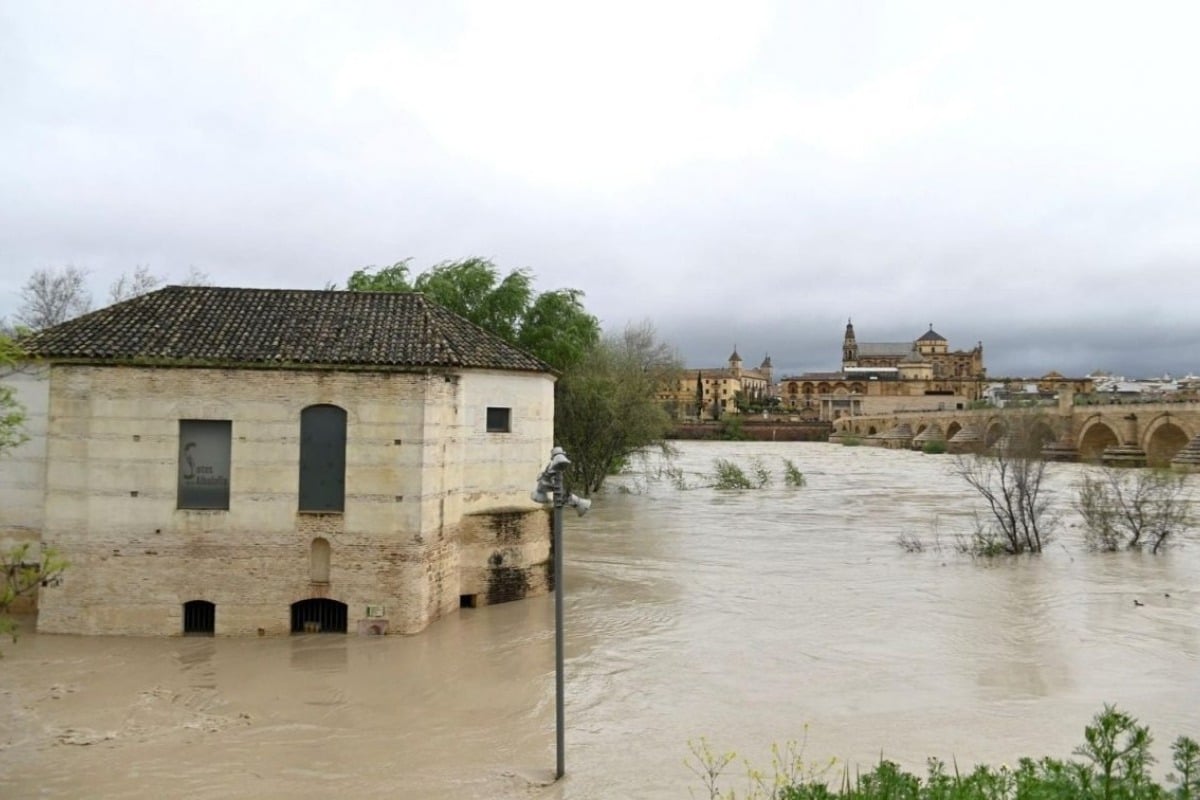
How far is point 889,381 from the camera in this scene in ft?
479

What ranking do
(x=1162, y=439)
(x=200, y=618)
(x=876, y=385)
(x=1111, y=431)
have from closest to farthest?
(x=200, y=618)
(x=1162, y=439)
(x=1111, y=431)
(x=876, y=385)

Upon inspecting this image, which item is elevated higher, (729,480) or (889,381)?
(889,381)

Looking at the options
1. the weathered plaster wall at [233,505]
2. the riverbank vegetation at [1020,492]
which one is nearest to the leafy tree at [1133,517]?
the riverbank vegetation at [1020,492]

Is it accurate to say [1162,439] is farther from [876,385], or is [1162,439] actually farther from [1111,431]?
[876,385]

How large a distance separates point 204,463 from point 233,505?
838mm

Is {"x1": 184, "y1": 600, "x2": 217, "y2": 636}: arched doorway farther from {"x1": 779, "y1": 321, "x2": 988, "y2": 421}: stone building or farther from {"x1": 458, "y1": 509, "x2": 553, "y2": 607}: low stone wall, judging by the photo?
{"x1": 779, "y1": 321, "x2": 988, "y2": 421}: stone building

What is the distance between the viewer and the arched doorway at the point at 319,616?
551 inches

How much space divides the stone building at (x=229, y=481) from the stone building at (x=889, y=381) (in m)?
108

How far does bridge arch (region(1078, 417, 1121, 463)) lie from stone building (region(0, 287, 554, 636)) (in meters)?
57.9

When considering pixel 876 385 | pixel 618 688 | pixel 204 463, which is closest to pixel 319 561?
pixel 204 463

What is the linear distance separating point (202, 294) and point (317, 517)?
5.30 m

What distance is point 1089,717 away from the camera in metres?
11.0

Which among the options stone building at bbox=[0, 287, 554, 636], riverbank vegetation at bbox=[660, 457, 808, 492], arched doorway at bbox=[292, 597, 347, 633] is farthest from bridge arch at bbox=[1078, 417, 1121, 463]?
arched doorway at bbox=[292, 597, 347, 633]

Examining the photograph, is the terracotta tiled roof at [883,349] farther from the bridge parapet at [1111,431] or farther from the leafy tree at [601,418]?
the leafy tree at [601,418]
